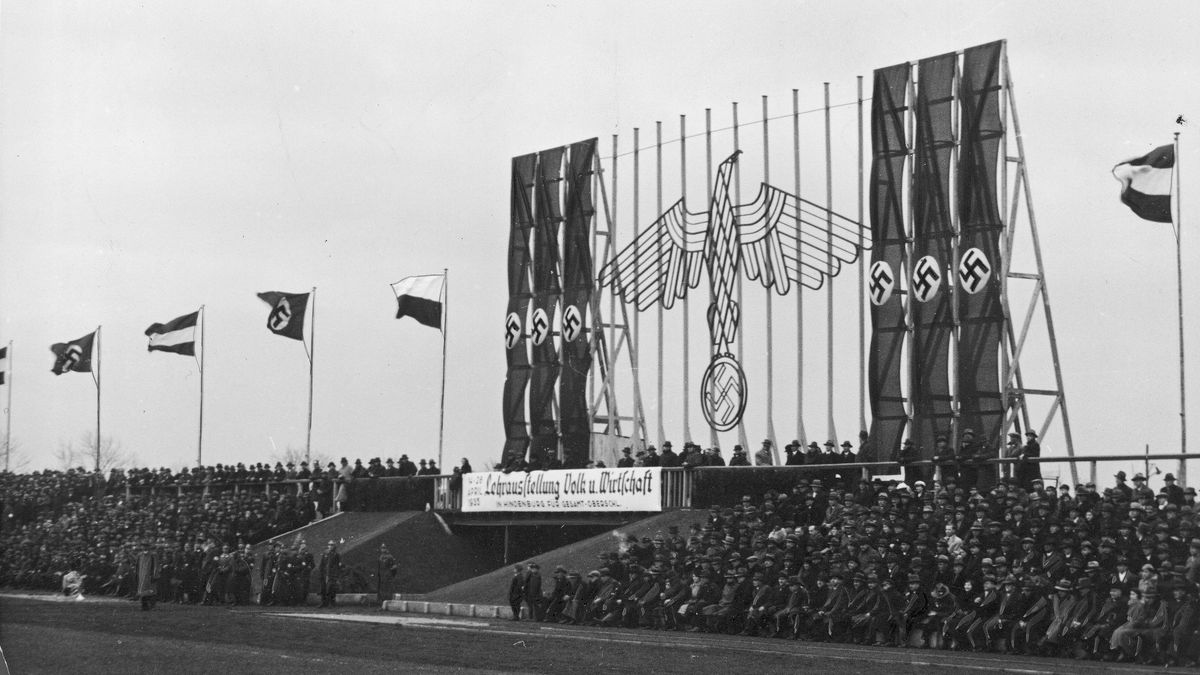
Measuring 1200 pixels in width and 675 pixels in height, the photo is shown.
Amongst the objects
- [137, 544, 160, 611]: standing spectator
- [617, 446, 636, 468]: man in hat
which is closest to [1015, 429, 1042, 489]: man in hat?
[617, 446, 636, 468]: man in hat

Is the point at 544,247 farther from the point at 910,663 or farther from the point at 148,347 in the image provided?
the point at 910,663

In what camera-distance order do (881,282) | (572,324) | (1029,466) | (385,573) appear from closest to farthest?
(1029,466), (881,282), (385,573), (572,324)

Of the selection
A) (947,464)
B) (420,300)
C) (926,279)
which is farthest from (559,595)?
(420,300)

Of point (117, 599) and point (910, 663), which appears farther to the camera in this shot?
point (117, 599)

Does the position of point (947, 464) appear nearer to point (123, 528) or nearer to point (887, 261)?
point (887, 261)

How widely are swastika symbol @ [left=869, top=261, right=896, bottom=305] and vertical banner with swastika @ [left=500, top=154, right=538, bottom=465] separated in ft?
40.4

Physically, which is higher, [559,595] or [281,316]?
[281,316]

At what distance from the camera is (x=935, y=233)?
31.0m

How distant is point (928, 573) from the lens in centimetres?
2248

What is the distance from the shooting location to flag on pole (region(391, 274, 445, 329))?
43.2m

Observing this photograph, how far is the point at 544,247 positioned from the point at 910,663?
23.7m

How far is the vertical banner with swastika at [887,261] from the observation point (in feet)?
102

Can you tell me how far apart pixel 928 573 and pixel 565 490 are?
45.9ft

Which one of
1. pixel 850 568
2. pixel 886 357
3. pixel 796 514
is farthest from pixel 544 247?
pixel 850 568
